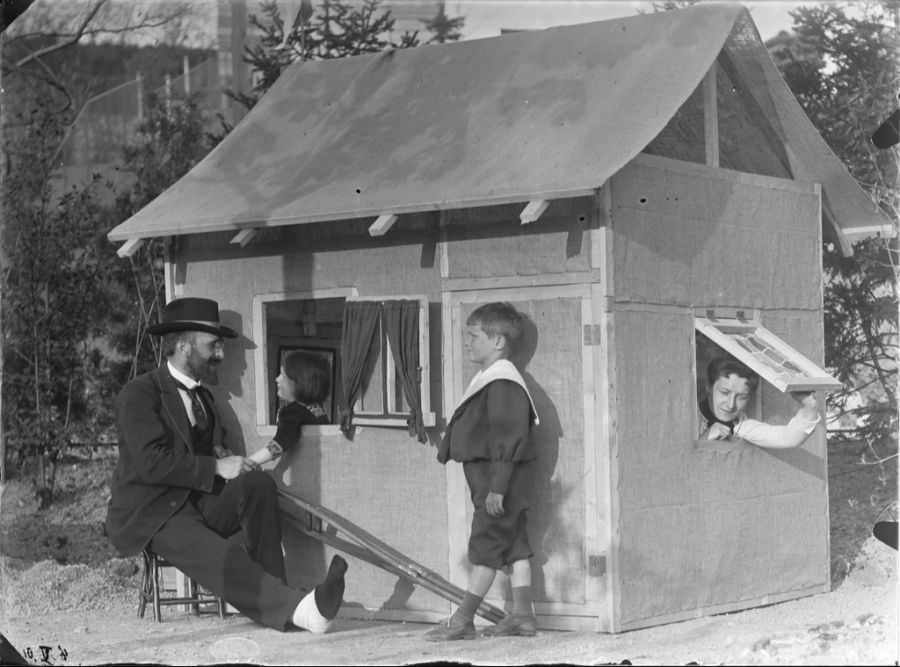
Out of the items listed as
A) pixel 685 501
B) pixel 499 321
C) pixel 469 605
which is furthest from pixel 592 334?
pixel 469 605

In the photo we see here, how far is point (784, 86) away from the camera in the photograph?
31.6 ft

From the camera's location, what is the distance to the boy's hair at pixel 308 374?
32.5 feet

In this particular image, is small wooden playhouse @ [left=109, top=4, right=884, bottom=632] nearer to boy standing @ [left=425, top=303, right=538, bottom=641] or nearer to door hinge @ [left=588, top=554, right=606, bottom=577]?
door hinge @ [left=588, top=554, right=606, bottom=577]

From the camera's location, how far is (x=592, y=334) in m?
8.37

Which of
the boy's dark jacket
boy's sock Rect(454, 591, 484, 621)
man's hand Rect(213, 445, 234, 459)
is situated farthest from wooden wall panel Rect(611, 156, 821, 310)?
man's hand Rect(213, 445, 234, 459)

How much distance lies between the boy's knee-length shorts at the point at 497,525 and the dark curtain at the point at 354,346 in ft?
3.94

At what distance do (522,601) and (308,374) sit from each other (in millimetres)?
2479

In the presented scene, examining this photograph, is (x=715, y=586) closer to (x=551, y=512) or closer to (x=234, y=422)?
(x=551, y=512)

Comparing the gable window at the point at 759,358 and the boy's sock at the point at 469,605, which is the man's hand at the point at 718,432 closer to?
the gable window at the point at 759,358

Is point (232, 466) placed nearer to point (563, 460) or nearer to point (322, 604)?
point (322, 604)

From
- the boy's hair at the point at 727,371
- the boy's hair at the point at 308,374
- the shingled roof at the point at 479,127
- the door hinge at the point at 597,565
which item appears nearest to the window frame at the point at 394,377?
the shingled roof at the point at 479,127

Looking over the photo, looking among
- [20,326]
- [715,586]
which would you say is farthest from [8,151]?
[715,586]

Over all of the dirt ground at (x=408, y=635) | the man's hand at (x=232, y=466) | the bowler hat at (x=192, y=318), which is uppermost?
the bowler hat at (x=192, y=318)

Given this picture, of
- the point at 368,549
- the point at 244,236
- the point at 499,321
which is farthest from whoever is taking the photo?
the point at 244,236
